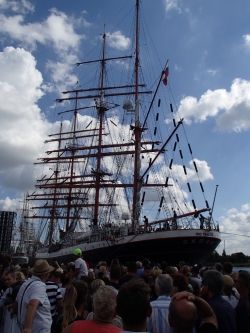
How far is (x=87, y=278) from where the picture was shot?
7.58 metres

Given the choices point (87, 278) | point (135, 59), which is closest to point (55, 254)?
point (135, 59)

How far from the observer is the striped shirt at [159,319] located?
13.2ft

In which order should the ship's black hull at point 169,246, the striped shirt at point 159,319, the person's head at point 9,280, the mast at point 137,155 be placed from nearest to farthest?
the striped shirt at point 159,319
the person's head at point 9,280
the ship's black hull at point 169,246
the mast at point 137,155

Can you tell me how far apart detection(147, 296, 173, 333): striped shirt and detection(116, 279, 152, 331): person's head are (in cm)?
135

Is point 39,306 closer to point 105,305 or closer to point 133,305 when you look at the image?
point 105,305

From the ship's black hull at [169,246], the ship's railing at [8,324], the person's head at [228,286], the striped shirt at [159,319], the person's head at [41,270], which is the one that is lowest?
the ship's railing at [8,324]

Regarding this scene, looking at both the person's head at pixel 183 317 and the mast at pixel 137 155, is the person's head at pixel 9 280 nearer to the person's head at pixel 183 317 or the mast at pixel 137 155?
the person's head at pixel 183 317

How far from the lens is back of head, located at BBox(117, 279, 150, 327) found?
9.15 ft

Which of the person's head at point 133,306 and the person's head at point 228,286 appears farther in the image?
the person's head at point 228,286

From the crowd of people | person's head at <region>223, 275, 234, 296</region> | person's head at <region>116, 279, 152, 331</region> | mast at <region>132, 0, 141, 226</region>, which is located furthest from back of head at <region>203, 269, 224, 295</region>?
mast at <region>132, 0, 141, 226</region>

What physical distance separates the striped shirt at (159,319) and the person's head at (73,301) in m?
0.95

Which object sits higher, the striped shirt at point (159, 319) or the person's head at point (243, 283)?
the person's head at point (243, 283)

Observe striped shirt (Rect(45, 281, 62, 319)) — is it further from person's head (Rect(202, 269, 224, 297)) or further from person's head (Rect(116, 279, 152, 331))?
person's head (Rect(116, 279, 152, 331))

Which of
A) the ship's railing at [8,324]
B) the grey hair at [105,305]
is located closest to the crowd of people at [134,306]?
the grey hair at [105,305]
